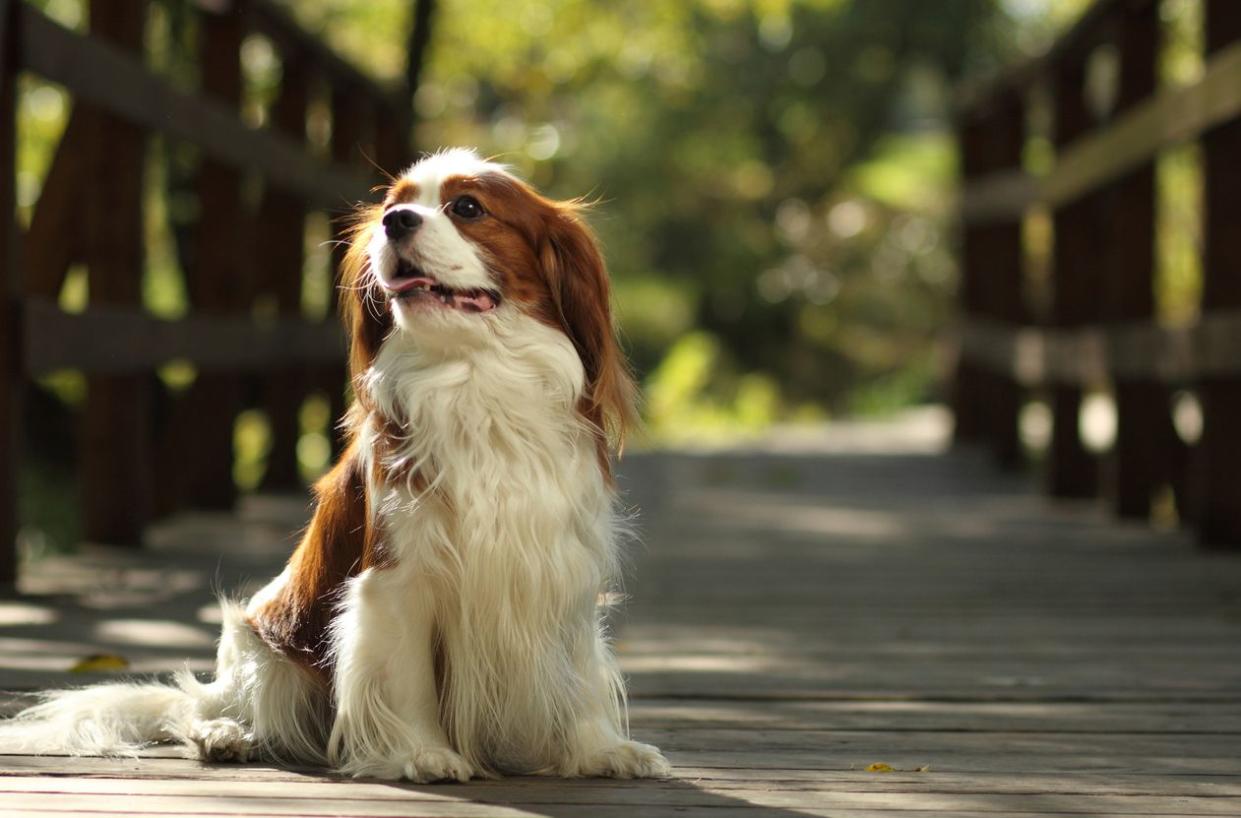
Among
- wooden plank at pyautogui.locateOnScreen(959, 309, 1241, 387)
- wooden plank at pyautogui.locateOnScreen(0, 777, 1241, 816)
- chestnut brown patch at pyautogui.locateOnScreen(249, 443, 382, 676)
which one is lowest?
wooden plank at pyautogui.locateOnScreen(0, 777, 1241, 816)

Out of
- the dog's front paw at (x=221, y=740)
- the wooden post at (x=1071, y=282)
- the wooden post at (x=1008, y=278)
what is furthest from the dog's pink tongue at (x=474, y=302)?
the wooden post at (x=1008, y=278)

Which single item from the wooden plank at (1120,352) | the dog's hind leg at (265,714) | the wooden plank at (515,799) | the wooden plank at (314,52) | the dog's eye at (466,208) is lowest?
the wooden plank at (515,799)

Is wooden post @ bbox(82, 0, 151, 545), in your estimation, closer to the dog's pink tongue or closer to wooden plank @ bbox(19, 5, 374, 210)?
wooden plank @ bbox(19, 5, 374, 210)

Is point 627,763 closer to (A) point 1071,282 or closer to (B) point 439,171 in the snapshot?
(B) point 439,171

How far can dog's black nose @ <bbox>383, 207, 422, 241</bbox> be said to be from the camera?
2.41 meters

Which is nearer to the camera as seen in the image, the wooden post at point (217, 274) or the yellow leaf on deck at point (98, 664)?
the yellow leaf on deck at point (98, 664)

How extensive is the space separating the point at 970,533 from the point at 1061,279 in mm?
1621

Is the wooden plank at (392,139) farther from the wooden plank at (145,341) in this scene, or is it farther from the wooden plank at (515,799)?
the wooden plank at (515,799)

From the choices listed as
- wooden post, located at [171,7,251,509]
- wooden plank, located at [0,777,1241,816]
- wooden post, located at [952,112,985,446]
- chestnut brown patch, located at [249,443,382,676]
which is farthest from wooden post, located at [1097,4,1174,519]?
chestnut brown patch, located at [249,443,382,676]

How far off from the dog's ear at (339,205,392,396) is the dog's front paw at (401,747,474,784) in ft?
1.86

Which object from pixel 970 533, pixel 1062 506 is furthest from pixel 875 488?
pixel 970 533

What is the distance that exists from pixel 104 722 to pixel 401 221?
988 millimetres

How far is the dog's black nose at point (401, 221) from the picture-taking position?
241 centimetres

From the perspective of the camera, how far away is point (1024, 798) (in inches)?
95.7
